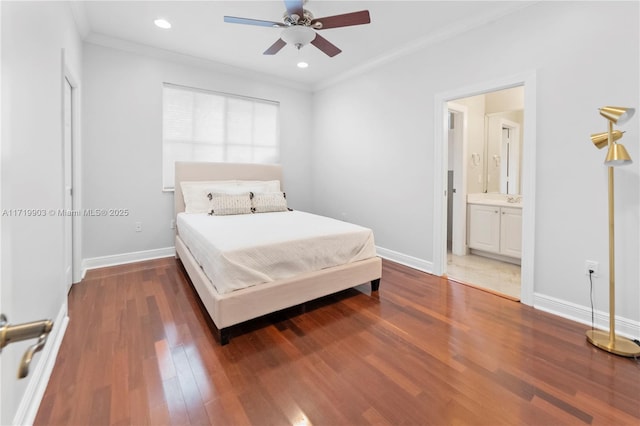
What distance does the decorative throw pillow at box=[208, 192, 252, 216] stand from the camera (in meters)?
3.57

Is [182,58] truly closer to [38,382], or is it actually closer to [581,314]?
[38,382]

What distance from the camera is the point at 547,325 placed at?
225 cm

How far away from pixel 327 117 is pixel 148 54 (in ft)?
8.53

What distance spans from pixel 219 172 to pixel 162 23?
1.81 metres

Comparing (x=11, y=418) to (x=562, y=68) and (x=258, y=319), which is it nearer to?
(x=258, y=319)

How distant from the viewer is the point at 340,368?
175cm

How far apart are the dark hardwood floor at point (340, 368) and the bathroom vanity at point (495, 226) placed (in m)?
1.48

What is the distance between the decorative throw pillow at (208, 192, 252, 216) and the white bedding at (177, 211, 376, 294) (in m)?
0.32

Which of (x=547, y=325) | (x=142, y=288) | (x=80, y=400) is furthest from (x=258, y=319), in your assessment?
(x=547, y=325)

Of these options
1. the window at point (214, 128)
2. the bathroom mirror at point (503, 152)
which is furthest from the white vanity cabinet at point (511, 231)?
the window at point (214, 128)

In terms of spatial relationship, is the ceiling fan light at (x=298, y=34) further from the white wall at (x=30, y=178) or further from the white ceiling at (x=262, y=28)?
the white wall at (x=30, y=178)

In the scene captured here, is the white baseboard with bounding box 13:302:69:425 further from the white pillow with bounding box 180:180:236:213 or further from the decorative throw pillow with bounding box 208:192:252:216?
the white pillow with bounding box 180:180:236:213

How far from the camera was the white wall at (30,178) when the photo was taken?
46.6 inches

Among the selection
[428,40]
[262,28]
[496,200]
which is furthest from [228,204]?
[496,200]
